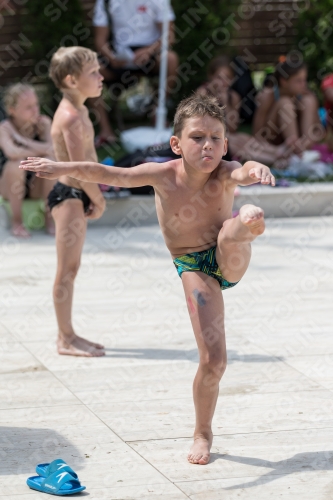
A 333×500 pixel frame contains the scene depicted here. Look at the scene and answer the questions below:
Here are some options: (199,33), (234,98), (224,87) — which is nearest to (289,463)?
Answer: (224,87)

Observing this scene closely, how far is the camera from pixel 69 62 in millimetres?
4938

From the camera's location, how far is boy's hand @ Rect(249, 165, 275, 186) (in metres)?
3.26

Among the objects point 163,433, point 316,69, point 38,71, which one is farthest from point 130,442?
point 316,69

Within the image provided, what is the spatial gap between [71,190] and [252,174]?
177cm

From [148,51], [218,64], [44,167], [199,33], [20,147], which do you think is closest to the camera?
[44,167]

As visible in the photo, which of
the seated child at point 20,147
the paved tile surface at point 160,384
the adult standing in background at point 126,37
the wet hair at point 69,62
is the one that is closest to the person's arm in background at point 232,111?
the adult standing in background at point 126,37

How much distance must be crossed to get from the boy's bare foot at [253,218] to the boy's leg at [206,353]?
0.48 metres

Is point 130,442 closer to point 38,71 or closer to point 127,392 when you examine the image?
point 127,392

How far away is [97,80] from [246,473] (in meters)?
2.46

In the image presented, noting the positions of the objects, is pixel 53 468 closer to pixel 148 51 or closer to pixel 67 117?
pixel 67 117

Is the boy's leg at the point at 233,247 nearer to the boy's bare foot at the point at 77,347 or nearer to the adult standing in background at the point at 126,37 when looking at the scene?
the boy's bare foot at the point at 77,347

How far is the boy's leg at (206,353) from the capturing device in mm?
3508

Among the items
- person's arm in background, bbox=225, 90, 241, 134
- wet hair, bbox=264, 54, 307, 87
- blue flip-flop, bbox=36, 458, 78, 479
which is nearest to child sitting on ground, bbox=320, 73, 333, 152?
wet hair, bbox=264, 54, 307, 87

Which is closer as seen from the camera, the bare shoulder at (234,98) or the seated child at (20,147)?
the seated child at (20,147)
